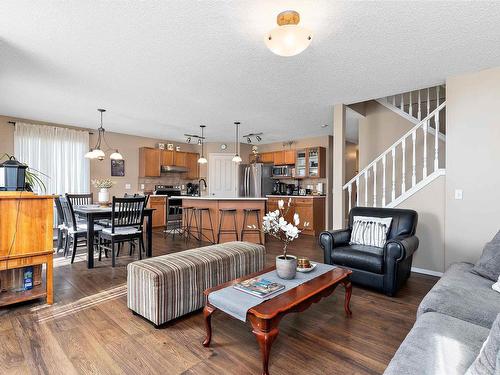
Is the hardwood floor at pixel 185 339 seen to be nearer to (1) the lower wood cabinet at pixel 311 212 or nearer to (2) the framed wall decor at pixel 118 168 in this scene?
(1) the lower wood cabinet at pixel 311 212

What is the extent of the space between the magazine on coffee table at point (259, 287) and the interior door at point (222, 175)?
6.39 meters

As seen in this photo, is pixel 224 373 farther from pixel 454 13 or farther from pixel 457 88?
pixel 457 88

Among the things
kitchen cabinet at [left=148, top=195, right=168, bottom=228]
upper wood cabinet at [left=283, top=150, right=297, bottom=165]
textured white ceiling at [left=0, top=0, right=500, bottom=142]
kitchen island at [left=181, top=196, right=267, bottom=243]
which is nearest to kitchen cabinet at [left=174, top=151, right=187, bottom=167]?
kitchen cabinet at [left=148, top=195, right=168, bottom=228]

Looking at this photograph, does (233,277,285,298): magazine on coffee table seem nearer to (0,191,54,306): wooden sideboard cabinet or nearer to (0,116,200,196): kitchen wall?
(0,191,54,306): wooden sideboard cabinet

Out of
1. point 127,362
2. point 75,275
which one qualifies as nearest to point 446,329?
point 127,362

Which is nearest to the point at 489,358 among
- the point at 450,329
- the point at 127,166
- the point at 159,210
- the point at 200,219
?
the point at 450,329

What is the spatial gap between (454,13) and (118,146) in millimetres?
6877

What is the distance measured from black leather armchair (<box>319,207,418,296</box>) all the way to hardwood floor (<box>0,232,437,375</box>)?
0.19 metres

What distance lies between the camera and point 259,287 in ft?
6.67

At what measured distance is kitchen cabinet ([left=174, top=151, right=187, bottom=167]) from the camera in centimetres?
800

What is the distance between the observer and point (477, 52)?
2.81m

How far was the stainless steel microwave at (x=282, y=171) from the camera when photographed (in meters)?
8.06

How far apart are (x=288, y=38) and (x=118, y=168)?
242 inches

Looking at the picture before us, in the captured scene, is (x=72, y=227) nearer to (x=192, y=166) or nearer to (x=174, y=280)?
(x=174, y=280)
